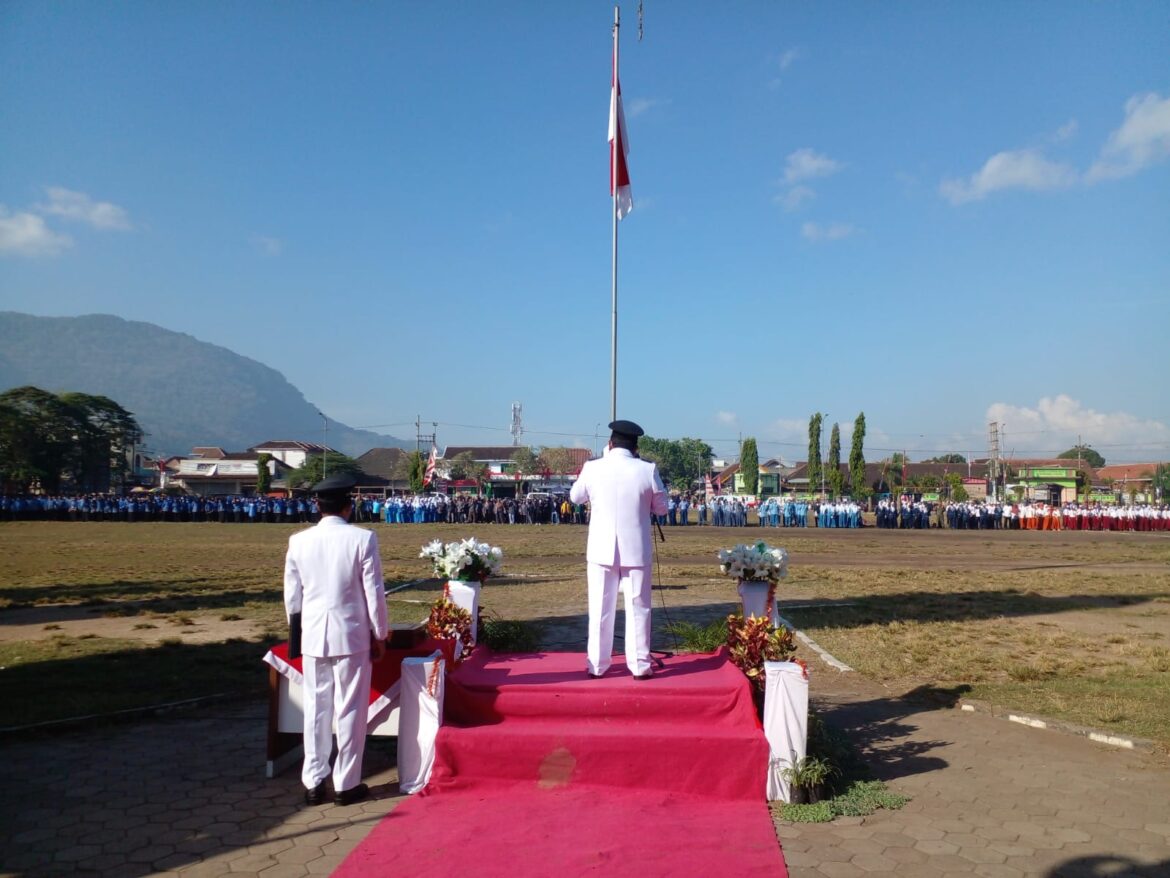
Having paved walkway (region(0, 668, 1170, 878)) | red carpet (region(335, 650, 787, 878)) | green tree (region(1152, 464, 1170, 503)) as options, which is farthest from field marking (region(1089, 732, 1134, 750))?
green tree (region(1152, 464, 1170, 503))

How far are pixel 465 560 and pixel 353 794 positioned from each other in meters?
2.25

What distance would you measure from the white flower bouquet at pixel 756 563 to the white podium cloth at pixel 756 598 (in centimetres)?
4

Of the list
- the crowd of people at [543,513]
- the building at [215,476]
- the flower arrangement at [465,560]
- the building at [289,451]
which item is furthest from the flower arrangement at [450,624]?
the building at [289,451]

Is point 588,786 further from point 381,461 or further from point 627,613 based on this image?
point 381,461

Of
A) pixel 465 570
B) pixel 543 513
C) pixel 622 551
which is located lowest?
pixel 543 513

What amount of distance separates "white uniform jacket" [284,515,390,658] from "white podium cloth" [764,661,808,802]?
2.52 m

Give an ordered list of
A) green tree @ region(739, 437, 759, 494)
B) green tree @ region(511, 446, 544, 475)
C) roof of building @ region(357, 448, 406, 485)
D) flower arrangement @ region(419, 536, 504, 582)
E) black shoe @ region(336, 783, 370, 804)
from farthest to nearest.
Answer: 1. roof of building @ region(357, 448, 406, 485)
2. green tree @ region(511, 446, 544, 475)
3. green tree @ region(739, 437, 759, 494)
4. flower arrangement @ region(419, 536, 504, 582)
5. black shoe @ region(336, 783, 370, 804)

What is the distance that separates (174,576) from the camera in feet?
59.2

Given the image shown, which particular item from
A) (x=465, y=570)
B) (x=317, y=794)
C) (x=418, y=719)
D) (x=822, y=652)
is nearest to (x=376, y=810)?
(x=317, y=794)

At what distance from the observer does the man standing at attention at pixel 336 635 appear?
5.07m

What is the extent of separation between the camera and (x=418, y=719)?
537 centimetres

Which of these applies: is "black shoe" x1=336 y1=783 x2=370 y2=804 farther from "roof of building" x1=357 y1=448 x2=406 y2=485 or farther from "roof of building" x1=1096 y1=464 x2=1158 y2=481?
"roof of building" x1=1096 y1=464 x2=1158 y2=481

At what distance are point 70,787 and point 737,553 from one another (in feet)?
16.3

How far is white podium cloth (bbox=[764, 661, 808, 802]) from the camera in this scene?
5141 millimetres
